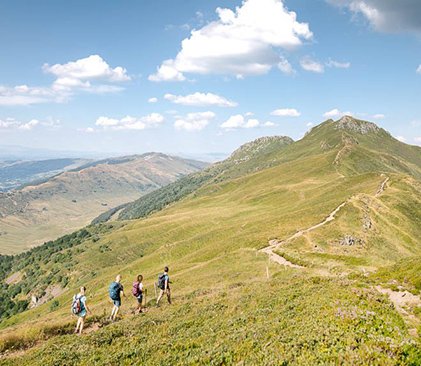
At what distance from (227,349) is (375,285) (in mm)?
17337

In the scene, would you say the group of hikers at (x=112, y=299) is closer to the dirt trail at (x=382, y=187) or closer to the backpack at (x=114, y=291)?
the backpack at (x=114, y=291)

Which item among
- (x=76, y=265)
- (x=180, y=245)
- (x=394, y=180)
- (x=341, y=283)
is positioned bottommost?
(x=76, y=265)

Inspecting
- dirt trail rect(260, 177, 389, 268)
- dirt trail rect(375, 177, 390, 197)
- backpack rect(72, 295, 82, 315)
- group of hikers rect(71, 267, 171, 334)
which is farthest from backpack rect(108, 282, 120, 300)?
dirt trail rect(375, 177, 390, 197)

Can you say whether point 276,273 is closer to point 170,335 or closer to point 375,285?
point 375,285

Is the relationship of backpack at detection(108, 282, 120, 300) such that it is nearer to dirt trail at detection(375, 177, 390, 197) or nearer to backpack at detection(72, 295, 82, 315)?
backpack at detection(72, 295, 82, 315)

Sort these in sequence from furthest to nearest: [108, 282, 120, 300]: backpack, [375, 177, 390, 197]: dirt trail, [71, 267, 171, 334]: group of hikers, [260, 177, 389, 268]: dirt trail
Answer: [375, 177, 390, 197]: dirt trail → [260, 177, 389, 268]: dirt trail → [108, 282, 120, 300]: backpack → [71, 267, 171, 334]: group of hikers

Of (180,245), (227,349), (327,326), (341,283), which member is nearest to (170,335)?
(227,349)

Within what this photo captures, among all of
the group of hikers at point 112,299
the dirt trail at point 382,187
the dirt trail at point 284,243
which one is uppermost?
the dirt trail at point 382,187

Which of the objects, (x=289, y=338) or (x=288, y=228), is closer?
(x=289, y=338)

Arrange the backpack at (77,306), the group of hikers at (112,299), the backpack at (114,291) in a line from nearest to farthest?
the backpack at (77,306) → the group of hikers at (112,299) → the backpack at (114,291)

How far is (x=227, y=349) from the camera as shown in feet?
48.2

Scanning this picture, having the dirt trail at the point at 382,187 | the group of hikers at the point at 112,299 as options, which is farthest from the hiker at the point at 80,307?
the dirt trail at the point at 382,187

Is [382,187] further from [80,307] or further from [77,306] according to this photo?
[77,306]

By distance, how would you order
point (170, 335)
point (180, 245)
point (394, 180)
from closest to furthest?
1. point (170, 335)
2. point (394, 180)
3. point (180, 245)
